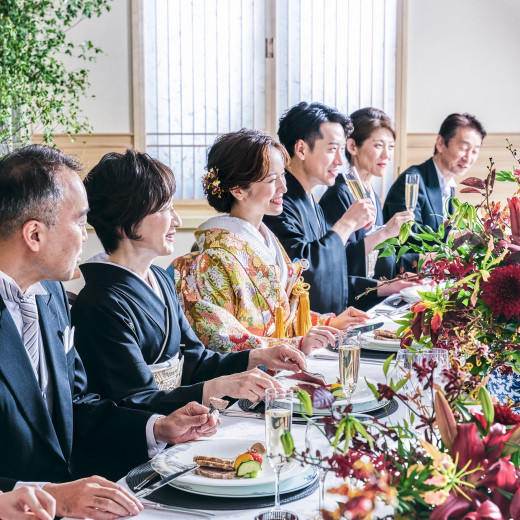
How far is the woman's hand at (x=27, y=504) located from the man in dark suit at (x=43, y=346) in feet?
0.91

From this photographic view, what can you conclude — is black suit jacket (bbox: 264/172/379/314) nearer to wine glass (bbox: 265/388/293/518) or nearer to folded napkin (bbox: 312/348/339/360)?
folded napkin (bbox: 312/348/339/360)

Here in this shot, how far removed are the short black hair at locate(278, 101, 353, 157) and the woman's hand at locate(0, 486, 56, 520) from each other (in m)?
2.60

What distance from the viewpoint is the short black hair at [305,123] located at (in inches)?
142

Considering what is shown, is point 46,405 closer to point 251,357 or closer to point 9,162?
point 9,162

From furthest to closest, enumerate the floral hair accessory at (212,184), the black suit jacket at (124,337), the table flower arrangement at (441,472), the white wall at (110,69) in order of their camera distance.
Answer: the white wall at (110,69), the floral hair accessory at (212,184), the black suit jacket at (124,337), the table flower arrangement at (441,472)

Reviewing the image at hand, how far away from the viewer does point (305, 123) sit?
362 cm

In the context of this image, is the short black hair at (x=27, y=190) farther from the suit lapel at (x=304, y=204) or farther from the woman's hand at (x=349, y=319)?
the suit lapel at (x=304, y=204)

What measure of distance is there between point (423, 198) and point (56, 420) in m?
3.47

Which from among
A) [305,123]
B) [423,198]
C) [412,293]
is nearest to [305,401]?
[412,293]

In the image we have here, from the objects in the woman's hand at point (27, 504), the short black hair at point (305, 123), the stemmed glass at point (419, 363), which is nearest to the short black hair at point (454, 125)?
the short black hair at point (305, 123)

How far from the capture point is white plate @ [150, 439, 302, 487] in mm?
1217

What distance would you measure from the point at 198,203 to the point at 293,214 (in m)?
2.65

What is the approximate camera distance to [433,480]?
Result: 2.27ft

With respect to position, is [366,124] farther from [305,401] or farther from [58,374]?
[305,401]
